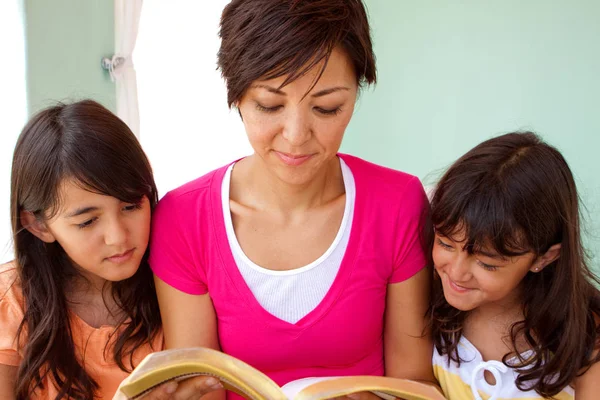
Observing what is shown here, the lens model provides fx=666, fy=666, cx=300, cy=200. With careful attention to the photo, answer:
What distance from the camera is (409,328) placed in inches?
50.0

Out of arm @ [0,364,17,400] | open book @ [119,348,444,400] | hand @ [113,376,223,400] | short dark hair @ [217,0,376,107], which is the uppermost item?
short dark hair @ [217,0,376,107]

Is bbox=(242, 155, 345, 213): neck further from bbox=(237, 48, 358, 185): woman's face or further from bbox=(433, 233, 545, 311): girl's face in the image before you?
bbox=(433, 233, 545, 311): girl's face

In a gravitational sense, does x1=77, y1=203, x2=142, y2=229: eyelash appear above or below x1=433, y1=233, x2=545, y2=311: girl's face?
above

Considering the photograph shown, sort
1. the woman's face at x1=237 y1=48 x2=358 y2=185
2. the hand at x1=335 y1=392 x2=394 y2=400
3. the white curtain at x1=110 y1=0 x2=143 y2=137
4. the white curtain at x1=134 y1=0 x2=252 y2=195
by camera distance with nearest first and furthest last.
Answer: the hand at x1=335 y1=392 x2=394 y2=400, the woman's face at x1=237 y1=48 x2=358 y2=185, the white curtain at x1=110 y1=0 x2=143 y2=137, the white curtain at x1=134 y1=0 x2=252 y2=195

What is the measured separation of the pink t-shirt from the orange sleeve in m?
0.28

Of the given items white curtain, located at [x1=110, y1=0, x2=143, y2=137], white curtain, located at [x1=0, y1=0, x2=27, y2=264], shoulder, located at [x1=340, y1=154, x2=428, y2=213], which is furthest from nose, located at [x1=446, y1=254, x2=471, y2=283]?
white curtain, located at [x1=110, y1=0, x2=143, y2=137]

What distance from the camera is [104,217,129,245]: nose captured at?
1205 millimetres

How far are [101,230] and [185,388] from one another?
41 centimetres

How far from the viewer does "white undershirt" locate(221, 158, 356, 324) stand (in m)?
1.21

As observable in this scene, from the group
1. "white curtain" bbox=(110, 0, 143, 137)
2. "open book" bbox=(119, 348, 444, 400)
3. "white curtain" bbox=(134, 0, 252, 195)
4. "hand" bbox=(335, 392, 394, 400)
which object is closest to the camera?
"open book" bbox=(119, 348, 444, 400)

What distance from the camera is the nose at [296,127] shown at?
1.07 metres

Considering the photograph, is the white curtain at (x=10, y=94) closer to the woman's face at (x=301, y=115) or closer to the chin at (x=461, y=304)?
the woman's face at (x=301, y=115)

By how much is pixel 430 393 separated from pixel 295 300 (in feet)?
1.22

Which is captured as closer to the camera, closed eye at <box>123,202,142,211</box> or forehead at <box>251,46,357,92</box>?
forehead at <box>251,46,357,92</box>
